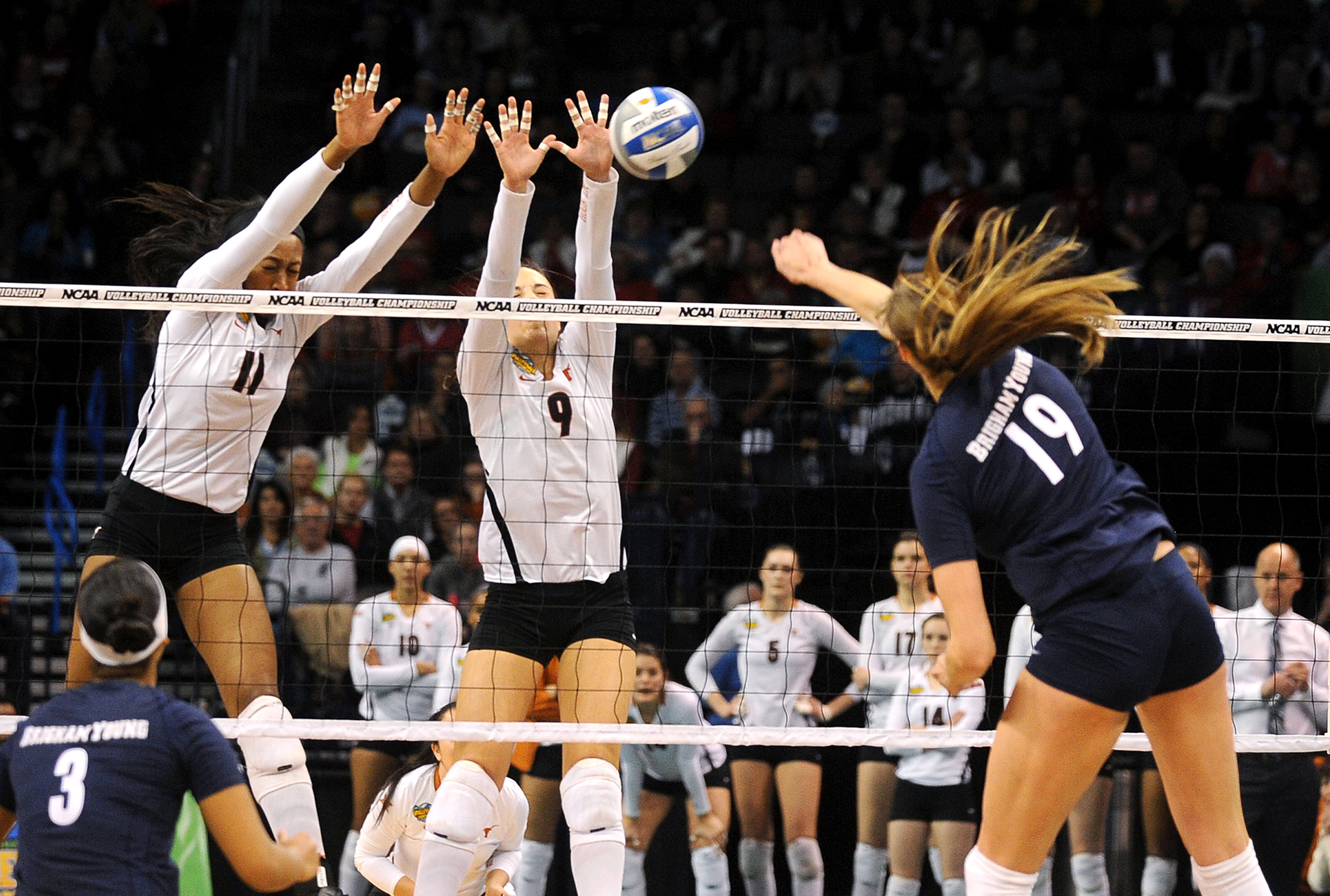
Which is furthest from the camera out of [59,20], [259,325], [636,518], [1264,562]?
[59,20]

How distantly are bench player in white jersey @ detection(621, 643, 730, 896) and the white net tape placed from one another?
2458 mm

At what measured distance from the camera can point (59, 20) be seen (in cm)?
1403

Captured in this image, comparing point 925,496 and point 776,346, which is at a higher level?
point 776,346

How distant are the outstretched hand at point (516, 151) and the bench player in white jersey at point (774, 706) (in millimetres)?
3168

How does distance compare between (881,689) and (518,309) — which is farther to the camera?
(881,689)

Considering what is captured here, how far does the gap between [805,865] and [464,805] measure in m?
3.57

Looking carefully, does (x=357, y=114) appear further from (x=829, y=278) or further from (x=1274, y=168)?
(x=1274, y=168)

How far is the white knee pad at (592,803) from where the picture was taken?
4953 mm

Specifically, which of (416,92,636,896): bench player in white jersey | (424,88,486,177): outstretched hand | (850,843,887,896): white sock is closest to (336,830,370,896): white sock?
(850,843,887,896): white sock

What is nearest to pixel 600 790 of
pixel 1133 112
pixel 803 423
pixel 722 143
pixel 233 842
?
pixel 233 842

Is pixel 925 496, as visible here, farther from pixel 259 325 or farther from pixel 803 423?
pixel 803 423

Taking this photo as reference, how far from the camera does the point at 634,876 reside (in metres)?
8.00

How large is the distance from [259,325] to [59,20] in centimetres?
1022

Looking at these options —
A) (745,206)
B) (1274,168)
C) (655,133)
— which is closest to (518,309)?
(655,133)
